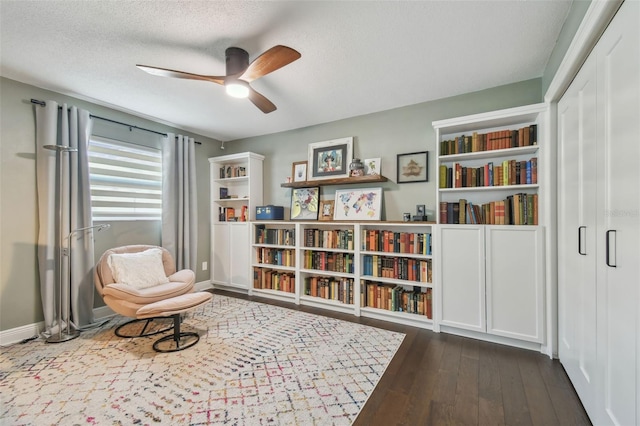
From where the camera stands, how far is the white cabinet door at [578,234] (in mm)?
1462

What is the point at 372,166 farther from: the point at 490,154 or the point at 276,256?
the point at 276,256

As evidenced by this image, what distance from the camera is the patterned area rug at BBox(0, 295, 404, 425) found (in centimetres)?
157

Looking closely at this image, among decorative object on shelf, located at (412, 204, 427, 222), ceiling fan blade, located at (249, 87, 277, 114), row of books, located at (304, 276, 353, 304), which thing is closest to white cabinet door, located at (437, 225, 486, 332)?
decorative object on shelf, located at (412, 204, 427, 222)

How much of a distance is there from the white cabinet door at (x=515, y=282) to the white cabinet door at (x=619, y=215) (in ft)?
3.20

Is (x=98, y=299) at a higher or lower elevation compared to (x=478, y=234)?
lower

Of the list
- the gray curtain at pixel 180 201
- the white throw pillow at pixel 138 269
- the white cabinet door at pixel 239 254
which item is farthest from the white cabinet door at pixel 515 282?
the gray curtain at pixel 180 201

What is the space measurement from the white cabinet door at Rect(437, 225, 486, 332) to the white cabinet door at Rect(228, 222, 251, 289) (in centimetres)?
261

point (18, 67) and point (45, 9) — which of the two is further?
point (18, 67)

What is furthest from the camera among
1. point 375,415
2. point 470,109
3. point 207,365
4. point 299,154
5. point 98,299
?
point 299,154

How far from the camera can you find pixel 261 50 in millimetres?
2123

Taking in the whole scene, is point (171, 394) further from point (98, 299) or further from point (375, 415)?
point (98, 299)

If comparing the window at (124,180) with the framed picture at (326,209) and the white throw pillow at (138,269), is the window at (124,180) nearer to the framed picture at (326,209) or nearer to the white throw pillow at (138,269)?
the white throw pillow at (138,269)

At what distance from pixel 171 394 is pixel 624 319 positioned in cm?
243

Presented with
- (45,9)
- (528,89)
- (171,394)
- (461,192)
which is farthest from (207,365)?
(528,89)
